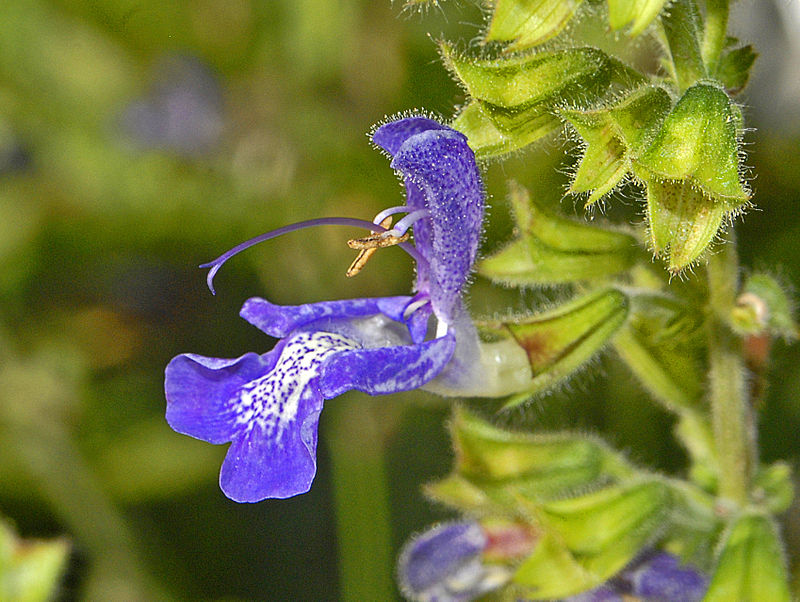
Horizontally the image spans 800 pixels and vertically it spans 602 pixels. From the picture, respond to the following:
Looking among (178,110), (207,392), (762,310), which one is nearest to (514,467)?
(762,310)

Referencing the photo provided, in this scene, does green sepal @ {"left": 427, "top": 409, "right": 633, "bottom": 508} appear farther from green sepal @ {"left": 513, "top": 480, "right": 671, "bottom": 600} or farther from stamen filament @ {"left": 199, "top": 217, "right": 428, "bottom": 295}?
stamen filament @ {"left": 199, "top": 217, "right": 428, "bottom": 295}

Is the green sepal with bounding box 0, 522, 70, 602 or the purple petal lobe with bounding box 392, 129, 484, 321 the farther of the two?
the green sepal with bounding box 0, 522, 70, 602

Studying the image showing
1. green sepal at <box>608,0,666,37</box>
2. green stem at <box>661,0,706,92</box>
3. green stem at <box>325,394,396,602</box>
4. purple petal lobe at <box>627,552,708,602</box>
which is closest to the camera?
green sepal at <box>608,0,666,37</box>

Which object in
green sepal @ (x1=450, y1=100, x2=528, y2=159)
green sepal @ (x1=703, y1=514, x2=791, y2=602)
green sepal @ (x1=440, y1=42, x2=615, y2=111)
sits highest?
green sepal @ (x1=440, y1=42, x2=615, y2=111)

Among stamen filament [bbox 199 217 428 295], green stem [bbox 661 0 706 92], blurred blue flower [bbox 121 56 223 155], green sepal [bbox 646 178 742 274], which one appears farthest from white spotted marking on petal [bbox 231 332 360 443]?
blurred blue flower [bbox 121 56 223 155]

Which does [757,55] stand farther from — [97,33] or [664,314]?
[97,33]

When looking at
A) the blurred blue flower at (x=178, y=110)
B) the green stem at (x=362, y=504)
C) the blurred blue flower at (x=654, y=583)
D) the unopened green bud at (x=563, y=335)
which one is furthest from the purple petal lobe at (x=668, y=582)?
the blurred blue flower at (x=178, y=110)
